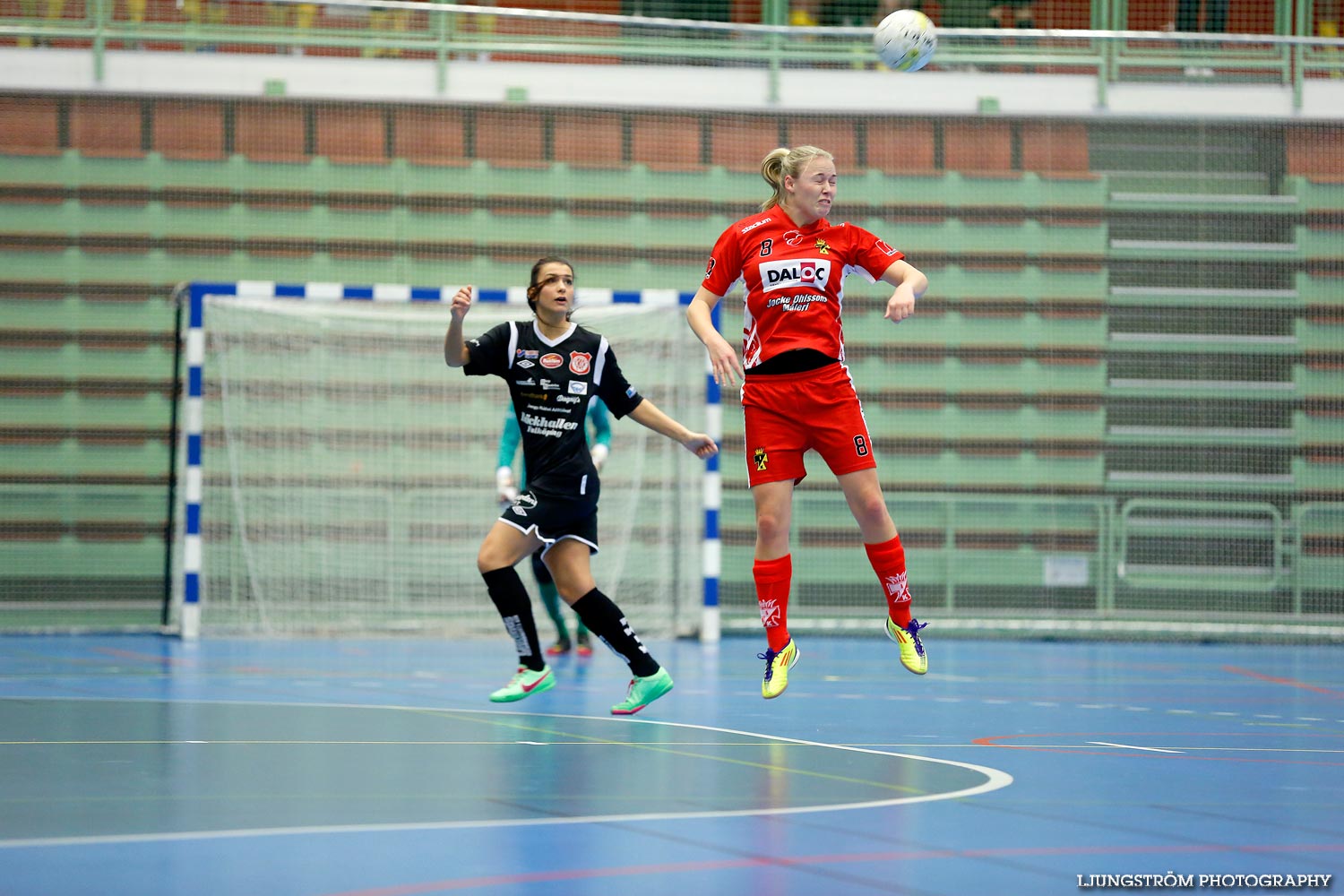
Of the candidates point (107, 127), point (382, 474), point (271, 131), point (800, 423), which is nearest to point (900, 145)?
point (382, 474)

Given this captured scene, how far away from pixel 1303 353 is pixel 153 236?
30.4 ft

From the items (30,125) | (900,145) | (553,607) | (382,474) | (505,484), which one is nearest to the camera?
(505,484)

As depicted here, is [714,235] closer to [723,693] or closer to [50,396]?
[50,396]

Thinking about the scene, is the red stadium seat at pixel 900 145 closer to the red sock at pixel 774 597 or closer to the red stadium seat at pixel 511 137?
the red stadium seat at pixel 511 137

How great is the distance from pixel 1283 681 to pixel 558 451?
4.89 m

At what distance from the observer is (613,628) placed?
230 inches

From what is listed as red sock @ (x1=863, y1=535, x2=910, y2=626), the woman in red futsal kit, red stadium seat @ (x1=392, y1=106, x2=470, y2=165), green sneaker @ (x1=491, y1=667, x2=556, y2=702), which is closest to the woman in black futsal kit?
green sneaker @ (x1=491, y1=667, x2=556, y2=702)

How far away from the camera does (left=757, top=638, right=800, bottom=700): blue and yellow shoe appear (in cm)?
534

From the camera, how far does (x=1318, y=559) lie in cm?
→ 1175

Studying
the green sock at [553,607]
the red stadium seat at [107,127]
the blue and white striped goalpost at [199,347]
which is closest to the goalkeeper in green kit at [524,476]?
the green sock at [553,607]

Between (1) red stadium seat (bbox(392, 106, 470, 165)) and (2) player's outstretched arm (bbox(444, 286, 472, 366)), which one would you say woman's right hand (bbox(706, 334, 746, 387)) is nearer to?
(2) player's outstretched arm (bbox(444, 286, 472, 366))

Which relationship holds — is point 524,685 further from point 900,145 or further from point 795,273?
point 900,145

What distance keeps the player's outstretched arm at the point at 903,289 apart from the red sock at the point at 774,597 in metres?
1.00

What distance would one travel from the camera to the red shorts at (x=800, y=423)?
17.6 feet
